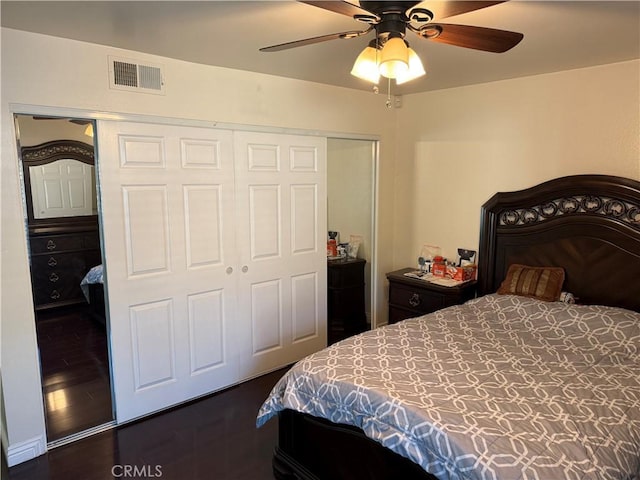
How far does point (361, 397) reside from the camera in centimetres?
189

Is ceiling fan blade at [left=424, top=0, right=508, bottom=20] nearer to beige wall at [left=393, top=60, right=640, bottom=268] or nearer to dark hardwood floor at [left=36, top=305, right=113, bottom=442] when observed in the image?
beige wall at [left=393, top=60, right=640, bottom=268]

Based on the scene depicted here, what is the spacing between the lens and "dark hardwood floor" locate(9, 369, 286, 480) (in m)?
2.35

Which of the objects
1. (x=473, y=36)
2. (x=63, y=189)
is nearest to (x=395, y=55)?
(x=473, y=36)

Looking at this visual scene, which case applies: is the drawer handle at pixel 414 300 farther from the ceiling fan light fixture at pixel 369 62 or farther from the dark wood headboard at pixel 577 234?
the ceiling fan light fixture at pixel 369 62

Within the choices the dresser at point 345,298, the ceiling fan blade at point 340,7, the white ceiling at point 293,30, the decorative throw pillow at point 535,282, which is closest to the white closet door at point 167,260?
the white ceiling at point 293,30

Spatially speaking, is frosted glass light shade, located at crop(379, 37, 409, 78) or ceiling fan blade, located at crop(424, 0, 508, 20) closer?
ceiling fan blade, located at crop(424, 0, 508, 20)

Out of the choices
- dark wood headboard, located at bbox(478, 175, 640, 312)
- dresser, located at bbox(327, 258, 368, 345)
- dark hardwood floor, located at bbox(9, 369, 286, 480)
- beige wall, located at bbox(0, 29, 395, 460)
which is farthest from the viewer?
dresser, located at bbox(327, 258, 368, 345)

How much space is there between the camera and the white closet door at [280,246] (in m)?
3.23

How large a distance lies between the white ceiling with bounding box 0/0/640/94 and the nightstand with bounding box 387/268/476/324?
64.0 inches

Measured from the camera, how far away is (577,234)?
9.90ft

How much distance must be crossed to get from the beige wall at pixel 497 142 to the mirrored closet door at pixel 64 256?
267 centimetres

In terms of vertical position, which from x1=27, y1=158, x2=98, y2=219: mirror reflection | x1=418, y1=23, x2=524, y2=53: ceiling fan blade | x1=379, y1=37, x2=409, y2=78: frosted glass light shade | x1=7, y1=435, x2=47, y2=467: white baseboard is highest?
→ x1=418, y1=23, x2=524, y2=53: ceiling fan blade

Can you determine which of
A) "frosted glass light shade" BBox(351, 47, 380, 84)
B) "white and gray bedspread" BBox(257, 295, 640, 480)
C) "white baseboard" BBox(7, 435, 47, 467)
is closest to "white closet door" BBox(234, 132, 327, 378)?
"white and gray bedspread" BBox(257, 295, 640, 480)

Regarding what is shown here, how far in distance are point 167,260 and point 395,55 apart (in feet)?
6.43
